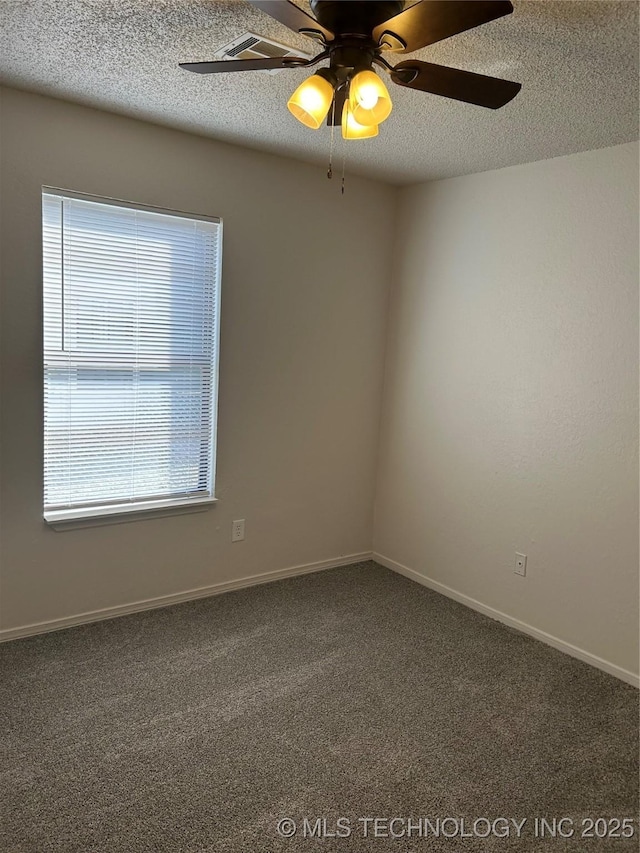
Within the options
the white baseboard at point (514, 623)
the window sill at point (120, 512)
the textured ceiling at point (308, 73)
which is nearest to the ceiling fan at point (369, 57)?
the textured ceiling at point (308, 73)

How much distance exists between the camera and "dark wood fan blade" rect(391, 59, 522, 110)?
1650 millimetres

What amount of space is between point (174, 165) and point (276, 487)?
1.82 metres

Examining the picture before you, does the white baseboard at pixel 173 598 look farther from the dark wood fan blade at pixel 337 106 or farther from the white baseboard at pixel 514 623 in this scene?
the dark wood fan blade at pixel 337 106

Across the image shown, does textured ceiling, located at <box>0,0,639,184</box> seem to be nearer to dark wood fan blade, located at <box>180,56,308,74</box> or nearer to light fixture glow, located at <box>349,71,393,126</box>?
dark wood fan blade, located at <box>180,56,308,74</box>

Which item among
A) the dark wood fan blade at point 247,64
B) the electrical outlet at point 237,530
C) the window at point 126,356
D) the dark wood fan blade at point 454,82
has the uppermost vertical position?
the dark wood fan blade at point 247,64

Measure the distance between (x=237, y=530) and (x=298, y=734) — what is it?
1425 mm

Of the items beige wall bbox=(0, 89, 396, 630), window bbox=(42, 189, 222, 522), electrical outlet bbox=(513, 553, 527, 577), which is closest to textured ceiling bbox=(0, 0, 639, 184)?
beige wall bbox=(0, 89, 396, 630)

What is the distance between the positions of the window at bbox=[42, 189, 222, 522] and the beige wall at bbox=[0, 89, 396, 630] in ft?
0.26

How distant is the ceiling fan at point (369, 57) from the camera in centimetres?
148

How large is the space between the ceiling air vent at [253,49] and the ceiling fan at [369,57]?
1.07ft

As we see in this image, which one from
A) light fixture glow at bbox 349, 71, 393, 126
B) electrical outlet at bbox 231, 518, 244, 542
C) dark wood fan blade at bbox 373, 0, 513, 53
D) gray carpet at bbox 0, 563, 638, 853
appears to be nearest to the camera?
dark wood fan blade at bbox 373, 0, 513, 53

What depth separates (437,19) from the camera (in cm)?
148

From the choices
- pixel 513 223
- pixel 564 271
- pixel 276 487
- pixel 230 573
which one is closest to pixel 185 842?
pixel 230 573

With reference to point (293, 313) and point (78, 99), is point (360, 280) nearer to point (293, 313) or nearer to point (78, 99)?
point (293, 313)
